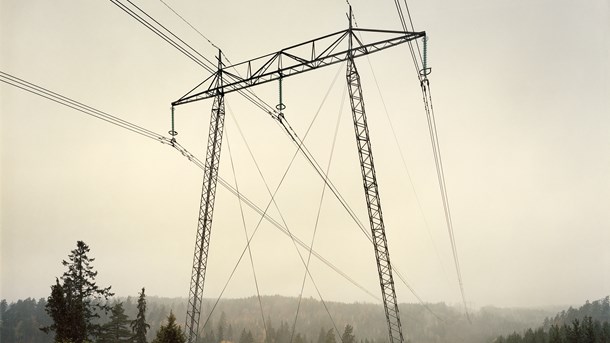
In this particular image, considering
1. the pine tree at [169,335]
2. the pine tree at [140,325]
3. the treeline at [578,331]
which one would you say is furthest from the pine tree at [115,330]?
the treeline at [578,331]

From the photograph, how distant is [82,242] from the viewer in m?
35.4

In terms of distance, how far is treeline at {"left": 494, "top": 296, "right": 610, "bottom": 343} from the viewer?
6694 cm

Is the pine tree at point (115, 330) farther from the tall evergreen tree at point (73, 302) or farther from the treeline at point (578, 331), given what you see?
the treeline at point (578, 331)

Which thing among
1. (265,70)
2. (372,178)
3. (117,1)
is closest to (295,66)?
(265,70)

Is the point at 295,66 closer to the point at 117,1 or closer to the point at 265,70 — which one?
the point at 265,70

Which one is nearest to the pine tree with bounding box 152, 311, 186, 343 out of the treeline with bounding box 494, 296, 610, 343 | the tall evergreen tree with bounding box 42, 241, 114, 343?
the tall evergreen tree with bounding box 42, 241, 114, 343

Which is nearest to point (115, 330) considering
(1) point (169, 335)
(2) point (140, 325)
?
(2) point (140, 325)

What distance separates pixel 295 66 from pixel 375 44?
15.1ft

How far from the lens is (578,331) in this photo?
220 feet

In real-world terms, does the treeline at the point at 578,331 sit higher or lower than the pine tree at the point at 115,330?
lower

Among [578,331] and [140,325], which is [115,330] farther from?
[578,331]

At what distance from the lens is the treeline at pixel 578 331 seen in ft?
220

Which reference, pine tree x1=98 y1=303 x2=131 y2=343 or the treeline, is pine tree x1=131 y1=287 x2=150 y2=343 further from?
the treeline

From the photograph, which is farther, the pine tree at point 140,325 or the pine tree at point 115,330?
the pine tree at point 140,325
